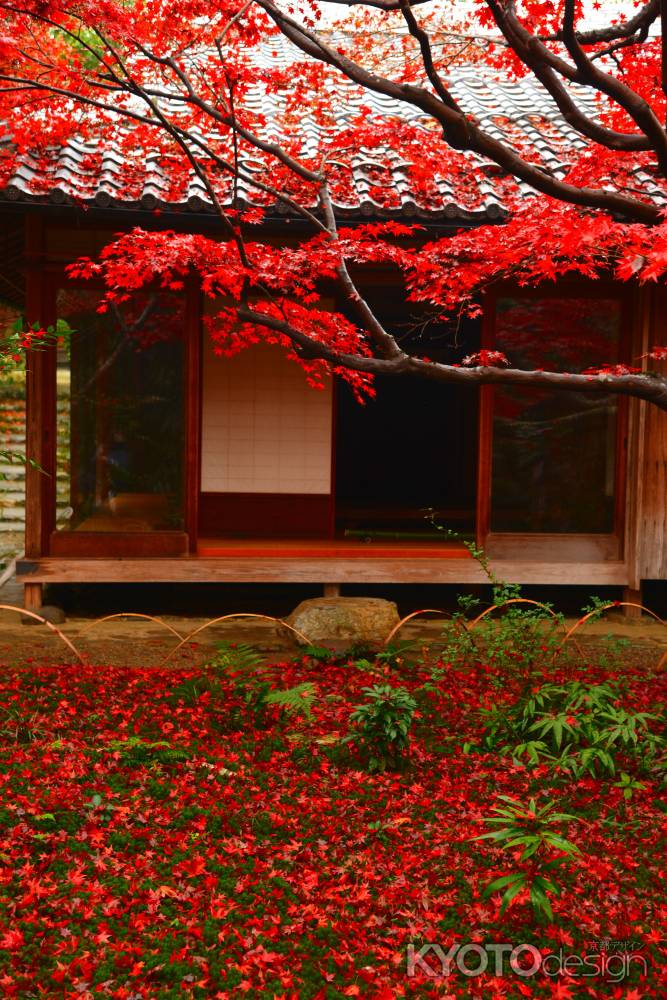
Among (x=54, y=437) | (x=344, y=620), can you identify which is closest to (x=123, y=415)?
(x=54, y=437)

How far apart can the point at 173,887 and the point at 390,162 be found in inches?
250

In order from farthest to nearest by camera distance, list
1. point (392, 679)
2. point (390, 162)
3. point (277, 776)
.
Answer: point (390, 162)
point (392, 679)
point (277, 776)

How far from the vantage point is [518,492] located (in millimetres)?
8977

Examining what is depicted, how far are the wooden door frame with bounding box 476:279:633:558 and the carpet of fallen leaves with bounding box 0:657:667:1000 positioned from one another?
3.26 meters

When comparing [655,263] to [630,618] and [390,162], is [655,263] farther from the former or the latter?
[630,618]

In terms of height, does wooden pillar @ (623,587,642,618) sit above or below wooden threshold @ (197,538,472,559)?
below

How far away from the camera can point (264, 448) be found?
9703 mm

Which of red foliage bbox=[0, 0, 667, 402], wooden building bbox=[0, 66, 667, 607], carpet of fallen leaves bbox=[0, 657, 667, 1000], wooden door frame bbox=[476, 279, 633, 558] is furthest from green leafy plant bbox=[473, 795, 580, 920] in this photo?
wooden door frame bbox=[476, 279, 633, 558]

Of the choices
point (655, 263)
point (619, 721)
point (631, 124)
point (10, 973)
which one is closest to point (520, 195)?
point (631, 124)

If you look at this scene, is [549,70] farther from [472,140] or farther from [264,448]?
[264,448]

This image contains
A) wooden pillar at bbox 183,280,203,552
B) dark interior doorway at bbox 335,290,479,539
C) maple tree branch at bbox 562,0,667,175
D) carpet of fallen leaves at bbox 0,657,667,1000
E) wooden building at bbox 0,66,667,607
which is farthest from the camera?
dark interior doorway at bbox 335,290,479,539

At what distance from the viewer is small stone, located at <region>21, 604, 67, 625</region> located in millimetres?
8398

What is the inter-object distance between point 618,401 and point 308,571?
3350 millimetres

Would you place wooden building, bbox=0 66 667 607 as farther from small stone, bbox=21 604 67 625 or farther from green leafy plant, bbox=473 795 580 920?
green leafy plant, bbox=473 795 580 920
